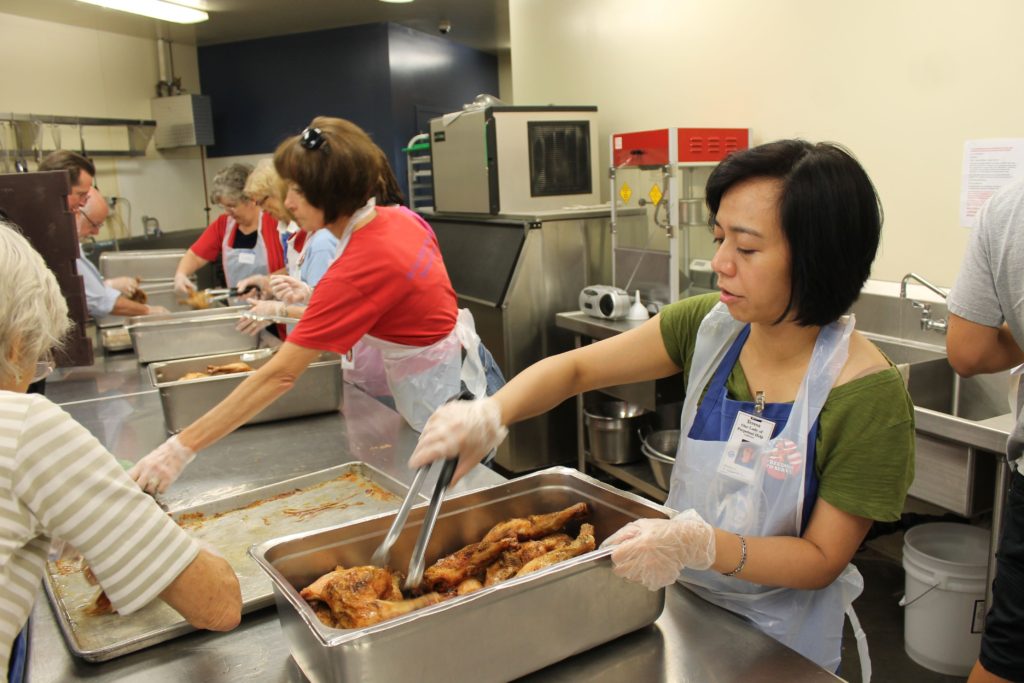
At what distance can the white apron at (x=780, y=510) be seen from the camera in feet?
4.23

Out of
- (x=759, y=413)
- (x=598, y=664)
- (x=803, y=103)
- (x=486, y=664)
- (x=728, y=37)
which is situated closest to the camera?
(x=486, y=664)

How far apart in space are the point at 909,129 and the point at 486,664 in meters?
2.76

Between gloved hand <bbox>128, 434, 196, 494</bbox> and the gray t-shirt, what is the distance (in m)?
1.73

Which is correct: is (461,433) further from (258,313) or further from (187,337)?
(187,337)

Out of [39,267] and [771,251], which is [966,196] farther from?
[39,267]

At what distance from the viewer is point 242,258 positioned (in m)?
4.47

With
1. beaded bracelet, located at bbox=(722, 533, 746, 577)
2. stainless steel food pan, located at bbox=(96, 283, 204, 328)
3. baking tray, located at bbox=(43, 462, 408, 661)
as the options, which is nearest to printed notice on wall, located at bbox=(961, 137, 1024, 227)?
beaded bracelet, located at bbox=(722, 533, 746, 577)

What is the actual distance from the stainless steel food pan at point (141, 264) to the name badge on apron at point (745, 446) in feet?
15.9

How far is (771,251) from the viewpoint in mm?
1247

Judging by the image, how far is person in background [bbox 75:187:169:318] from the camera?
12.2 feet

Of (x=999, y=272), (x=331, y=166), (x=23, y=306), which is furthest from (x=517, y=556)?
(x=331, y=166)

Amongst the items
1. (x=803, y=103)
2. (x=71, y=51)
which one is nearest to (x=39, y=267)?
(x=803, y=103)

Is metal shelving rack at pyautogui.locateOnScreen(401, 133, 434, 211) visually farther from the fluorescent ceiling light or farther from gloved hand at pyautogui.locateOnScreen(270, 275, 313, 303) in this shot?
gloved hand at pyautogui.locateOnScreen(270, 275, 313, 303)

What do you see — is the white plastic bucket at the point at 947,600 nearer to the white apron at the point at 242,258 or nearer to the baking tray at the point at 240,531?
the baking tray at the point at 240,531
